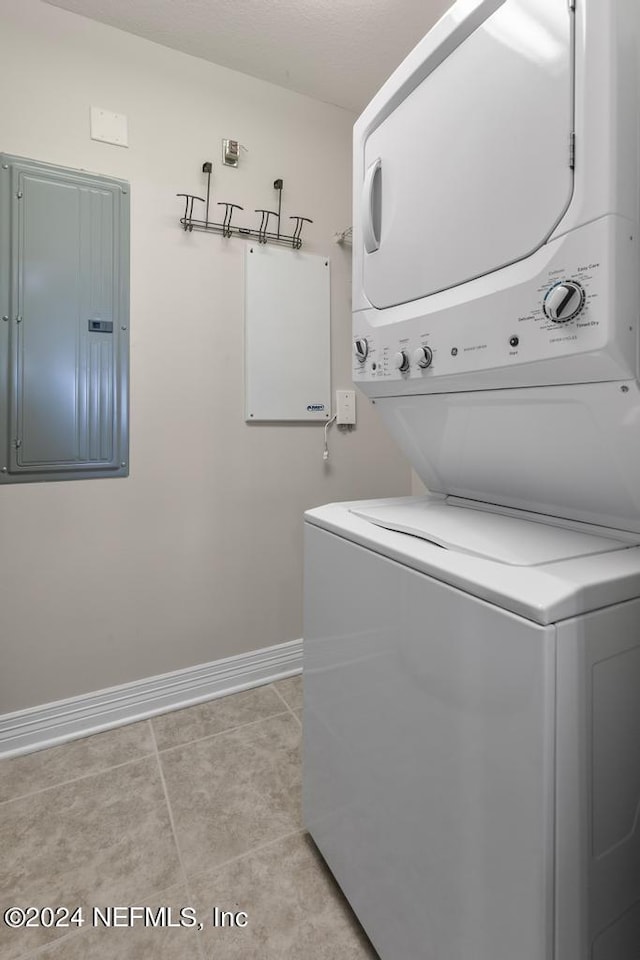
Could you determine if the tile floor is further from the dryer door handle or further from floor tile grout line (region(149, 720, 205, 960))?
the dryer door handle

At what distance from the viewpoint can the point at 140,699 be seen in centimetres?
196

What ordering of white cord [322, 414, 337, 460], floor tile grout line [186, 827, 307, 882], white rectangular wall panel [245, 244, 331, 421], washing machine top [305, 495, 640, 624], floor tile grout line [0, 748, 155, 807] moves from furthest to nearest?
white cord [322, 414, 337, 460] < white rectangular wall panel [245, 244, 331, 421] < floor tile grout line [0, 748, 155, 807] < floor tile grout line [186, 827, 307, 882] < washing machine top [305, 495, 640, 624]

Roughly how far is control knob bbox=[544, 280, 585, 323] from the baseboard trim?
1.93 meters

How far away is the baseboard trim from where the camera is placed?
5.78 feet

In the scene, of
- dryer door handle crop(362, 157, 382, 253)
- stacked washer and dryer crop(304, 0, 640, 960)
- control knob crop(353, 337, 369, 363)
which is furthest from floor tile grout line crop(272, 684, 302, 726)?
dryer door handle crop(362, 157, 382, 253)

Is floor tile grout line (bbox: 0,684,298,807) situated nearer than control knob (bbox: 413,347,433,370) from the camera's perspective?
No

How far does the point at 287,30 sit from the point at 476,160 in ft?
4.99

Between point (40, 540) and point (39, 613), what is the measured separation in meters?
0.27

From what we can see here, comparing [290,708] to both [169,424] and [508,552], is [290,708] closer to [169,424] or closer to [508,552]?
[169,424]

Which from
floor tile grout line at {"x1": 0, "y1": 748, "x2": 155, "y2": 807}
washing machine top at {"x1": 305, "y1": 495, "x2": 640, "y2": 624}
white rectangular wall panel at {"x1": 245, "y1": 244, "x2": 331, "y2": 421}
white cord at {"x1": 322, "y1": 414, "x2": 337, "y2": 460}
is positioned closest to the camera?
washing machine top at {"x1": 305, "y1": 495, "x2": 640, "y2": 624}

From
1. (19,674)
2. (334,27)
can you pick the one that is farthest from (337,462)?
(334,27)

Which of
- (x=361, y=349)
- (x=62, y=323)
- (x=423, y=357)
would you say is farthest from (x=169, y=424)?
(x=423, y=357)

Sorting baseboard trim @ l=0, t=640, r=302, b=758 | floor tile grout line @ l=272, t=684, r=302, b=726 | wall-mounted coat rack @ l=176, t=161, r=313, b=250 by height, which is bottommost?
floor tile grout line @ l=272, t=684, r=302, b=726

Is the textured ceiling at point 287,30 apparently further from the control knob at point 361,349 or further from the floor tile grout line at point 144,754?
the floor tile grout line at point 144,754
